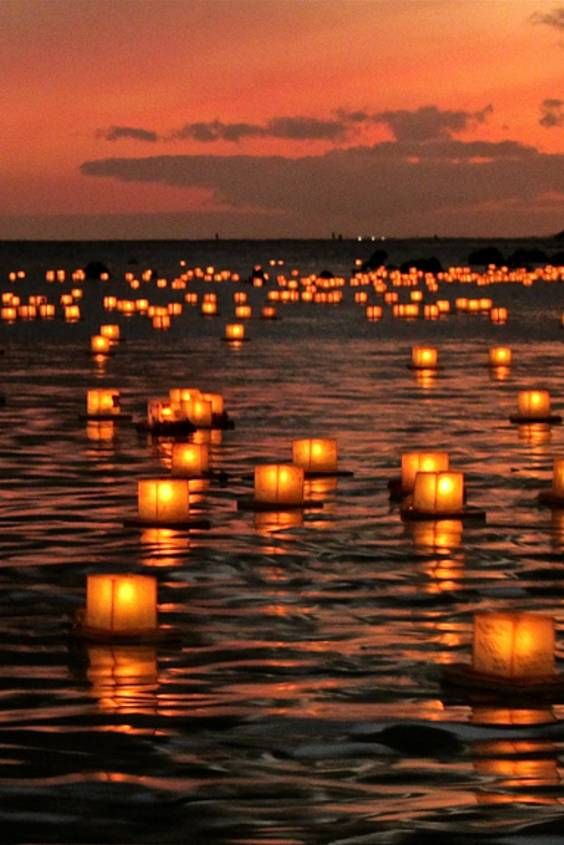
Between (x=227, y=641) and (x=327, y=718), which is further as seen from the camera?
(x=227, y=641)

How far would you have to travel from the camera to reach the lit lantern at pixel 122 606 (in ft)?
57.1

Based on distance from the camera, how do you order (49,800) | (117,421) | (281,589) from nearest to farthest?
(49,800), (281,589), (117,421)

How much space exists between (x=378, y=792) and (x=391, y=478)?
15.9 m

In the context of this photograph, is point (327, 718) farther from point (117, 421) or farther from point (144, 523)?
point (117, 421)

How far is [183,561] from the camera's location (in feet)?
71.6

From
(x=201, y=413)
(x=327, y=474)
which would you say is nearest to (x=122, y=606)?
(x=327, y=474)

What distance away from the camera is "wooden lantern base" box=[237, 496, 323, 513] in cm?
2583

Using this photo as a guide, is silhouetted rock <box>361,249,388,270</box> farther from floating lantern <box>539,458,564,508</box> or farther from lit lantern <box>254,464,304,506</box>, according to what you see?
lit lantern <box>254,464,304,506</box>

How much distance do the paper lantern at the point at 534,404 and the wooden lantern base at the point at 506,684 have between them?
2124 centimetres

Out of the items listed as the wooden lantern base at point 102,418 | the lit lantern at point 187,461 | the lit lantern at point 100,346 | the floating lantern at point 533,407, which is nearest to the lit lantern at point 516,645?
the lit lantern at point 187,461

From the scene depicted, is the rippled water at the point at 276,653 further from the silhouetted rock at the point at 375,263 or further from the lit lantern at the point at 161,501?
the silhouetted rock at the point at 375,263

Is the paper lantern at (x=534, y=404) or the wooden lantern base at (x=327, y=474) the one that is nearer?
the wooden lantern base at (x=327, y=474)

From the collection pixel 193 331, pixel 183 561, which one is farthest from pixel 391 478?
pixel 193 331

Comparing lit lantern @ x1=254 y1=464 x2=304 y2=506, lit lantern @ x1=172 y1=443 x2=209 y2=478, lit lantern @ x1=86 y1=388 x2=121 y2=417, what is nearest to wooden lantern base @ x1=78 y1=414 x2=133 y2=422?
lit lantern @ x1=86 y1=388 x2=121 y2=417
